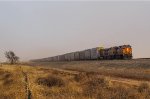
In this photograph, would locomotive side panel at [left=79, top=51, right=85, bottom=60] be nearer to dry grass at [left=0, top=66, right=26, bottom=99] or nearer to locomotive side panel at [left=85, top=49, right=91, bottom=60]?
locomotive side panel at [left=85, top=49, right=91, bottom=60]

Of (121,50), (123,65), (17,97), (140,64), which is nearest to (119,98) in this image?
(17,97)

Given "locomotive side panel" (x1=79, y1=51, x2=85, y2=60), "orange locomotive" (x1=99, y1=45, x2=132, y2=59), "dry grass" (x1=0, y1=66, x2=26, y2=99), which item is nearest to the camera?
"dry grass" (x1=0, y1=66, x2=26, y2=99)

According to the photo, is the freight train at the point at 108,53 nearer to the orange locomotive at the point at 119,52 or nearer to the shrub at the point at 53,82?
the orange locomotive at the point at 119,52

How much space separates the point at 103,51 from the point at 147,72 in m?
39.8

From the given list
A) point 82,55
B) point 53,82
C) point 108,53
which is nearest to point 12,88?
point 53,82

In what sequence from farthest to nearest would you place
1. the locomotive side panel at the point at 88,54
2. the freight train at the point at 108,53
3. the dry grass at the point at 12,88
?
the locomotive side panel at the point at 88,54
the freight train at the point at 108,53
the dry grass at the point at 12,88

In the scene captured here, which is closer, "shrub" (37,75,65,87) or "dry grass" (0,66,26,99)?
"dry grass" (0,66,26,99)

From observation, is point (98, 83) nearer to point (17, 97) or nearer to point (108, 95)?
point (108, 95)

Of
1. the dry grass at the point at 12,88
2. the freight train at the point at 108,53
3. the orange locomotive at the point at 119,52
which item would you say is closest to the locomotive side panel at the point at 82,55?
the freight train at the point at 108,53

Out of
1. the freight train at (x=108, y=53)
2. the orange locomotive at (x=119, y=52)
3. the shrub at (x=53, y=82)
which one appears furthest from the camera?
the freight train at (x=108, y=53)

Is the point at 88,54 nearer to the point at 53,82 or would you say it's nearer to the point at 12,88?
the point at 53,82

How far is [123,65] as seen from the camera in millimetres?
48281

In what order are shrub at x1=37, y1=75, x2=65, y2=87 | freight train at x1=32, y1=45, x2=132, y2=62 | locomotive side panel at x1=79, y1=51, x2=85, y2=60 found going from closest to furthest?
shrub at x1=37, y1=75, x2=65, y2=87
freight train at x1=32, y1=45, x2=132, y2=62
locomotive side panel at x1=79, y1=51, x2=85, y2=60

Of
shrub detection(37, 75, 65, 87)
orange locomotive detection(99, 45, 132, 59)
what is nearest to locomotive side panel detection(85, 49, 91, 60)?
orange locomotive detection(99, 45, 132, 59)
